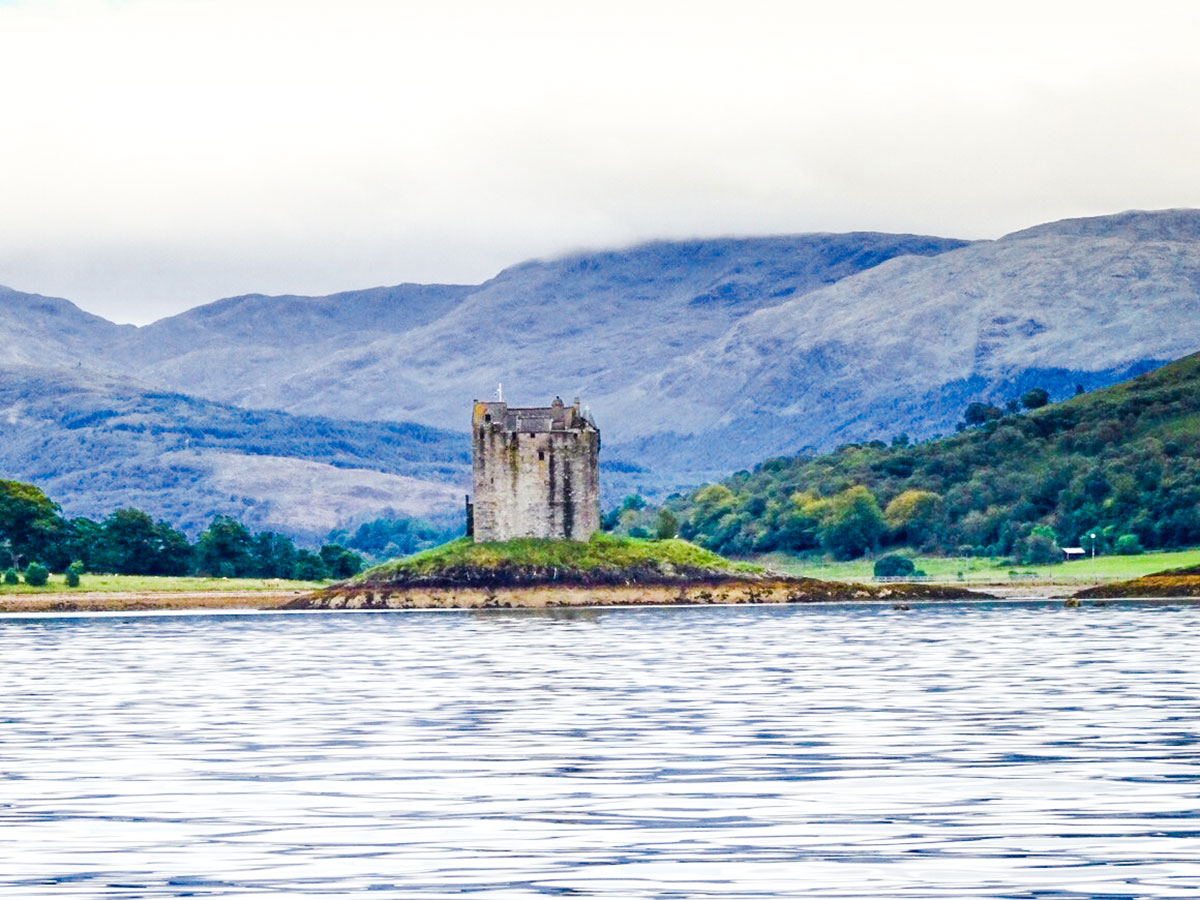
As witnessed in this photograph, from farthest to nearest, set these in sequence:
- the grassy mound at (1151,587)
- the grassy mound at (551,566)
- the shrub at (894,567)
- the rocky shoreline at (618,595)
Result: 1. the shrub at (894,567)
2. the grassy mound at (551,566)
3. the rocky shoreline at (618,595)
4. the grassy mound at (1151,587)

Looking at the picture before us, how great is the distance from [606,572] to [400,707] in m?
98.3

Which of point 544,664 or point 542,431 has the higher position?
point 542,431

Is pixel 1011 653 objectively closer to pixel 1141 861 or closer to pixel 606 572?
pixel 1141 861

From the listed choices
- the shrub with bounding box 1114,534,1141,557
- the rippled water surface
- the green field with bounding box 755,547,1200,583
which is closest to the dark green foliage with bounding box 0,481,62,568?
the green field with bounding box 755,547,1200,583

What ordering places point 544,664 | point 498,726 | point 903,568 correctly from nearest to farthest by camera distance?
point 498,726 < point 544,664 < point 903,568

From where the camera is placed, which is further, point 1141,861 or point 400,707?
point 400,707

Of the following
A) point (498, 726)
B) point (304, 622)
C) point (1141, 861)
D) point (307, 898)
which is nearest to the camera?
point (307, 898)

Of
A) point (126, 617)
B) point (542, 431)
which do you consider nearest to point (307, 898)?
point (126, 617)

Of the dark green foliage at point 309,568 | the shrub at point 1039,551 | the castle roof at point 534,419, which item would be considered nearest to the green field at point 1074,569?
the shrub at point 1039,551

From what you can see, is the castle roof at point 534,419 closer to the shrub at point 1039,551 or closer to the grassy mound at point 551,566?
the grassy mound at point 551,566

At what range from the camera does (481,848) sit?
29.9 m

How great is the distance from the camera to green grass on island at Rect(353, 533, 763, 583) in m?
152

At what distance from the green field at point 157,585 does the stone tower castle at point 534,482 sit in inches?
947

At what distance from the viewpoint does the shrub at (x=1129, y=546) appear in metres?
186
